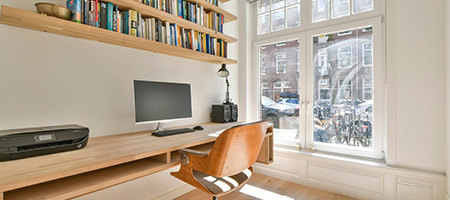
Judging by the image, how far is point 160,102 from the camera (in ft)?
6.03

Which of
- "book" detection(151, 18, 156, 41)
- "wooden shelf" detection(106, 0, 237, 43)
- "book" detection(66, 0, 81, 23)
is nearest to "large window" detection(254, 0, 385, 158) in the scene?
"wooden shelf" detection(106, 0, 237, 43)

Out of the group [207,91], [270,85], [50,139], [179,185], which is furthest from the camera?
[270,85]

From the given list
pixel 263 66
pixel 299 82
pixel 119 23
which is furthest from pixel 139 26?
pixel 299 82

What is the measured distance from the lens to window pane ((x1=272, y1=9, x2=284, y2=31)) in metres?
2.84

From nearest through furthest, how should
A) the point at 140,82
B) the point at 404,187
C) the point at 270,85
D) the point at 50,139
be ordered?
the point at 50,139 < the point at 140,82 < the point at 404,187 < the point at 270,85

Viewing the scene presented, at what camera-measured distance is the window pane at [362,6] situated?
7.33 ft

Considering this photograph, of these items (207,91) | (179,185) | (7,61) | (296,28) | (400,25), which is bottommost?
(179,185)

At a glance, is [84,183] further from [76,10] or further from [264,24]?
[264,24]

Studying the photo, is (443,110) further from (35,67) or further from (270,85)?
(35,67)

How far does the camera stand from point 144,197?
6.43ft

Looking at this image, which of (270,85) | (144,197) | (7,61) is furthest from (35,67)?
(270,85)

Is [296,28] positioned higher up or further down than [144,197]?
higher up

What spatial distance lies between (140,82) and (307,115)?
1994 mm

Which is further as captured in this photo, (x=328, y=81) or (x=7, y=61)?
(x=328, y=81)
